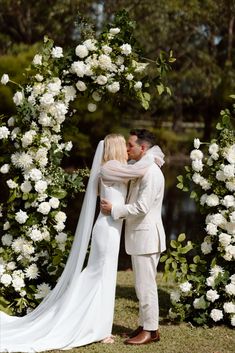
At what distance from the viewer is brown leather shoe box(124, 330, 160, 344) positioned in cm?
647

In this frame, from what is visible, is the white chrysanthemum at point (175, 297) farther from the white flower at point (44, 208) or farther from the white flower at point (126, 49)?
the white flower at point (126, 49)

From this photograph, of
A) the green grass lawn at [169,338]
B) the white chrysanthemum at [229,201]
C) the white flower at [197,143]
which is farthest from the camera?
the white flower at [197,143]

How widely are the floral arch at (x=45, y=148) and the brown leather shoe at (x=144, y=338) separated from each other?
131cm

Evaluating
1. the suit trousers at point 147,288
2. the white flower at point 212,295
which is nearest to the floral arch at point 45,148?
the suit trousers at point 147,288

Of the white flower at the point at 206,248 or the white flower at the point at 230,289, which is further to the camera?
the white flower at the point at 206,248

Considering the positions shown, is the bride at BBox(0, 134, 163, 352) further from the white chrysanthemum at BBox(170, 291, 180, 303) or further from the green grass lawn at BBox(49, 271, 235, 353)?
the white chrysanthemum at BBox(170, 291, 180, 303)

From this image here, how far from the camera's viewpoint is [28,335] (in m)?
6.14

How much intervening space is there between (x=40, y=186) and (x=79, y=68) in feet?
4.56

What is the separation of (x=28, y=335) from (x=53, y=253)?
142 centimetres

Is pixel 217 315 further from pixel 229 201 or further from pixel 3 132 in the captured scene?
pixel 3 132

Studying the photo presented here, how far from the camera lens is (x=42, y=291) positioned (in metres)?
7.31

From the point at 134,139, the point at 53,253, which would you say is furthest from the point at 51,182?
the point at 134,139

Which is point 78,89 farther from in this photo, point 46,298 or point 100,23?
point 100,23

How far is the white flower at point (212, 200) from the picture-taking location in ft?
24.2
